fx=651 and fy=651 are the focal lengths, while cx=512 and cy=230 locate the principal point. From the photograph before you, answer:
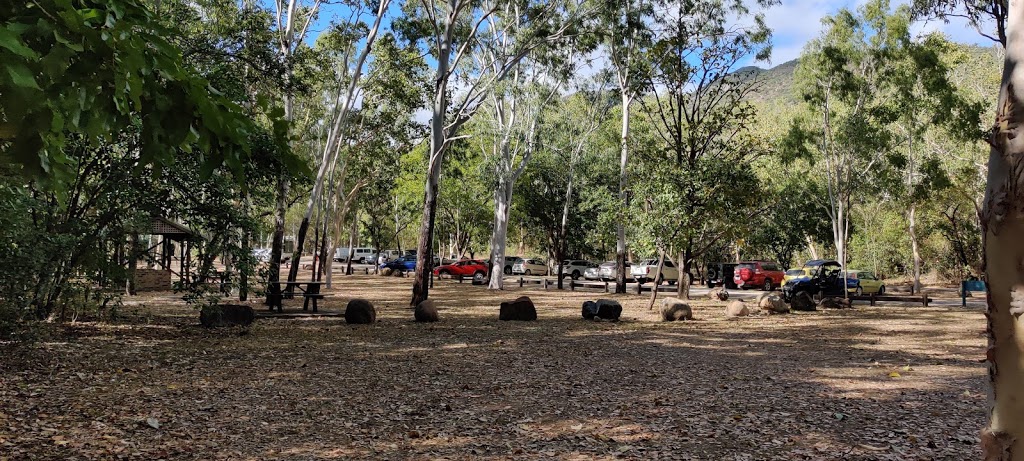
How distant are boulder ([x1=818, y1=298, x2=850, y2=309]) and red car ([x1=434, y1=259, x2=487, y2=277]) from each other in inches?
936

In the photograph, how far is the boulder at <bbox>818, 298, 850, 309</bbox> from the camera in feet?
69.4

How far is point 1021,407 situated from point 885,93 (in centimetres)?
3049

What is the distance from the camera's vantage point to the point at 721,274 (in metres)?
37.6

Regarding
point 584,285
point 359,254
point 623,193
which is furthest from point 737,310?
point 359,254

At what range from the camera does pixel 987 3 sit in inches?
674

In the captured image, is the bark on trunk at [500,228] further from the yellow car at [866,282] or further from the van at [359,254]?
the van at [359,254]

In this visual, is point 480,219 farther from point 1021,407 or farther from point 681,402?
point 1021,407

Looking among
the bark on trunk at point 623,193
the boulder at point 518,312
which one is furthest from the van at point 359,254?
the boulder at point 518,312

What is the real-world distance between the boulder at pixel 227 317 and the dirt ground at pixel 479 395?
32cm

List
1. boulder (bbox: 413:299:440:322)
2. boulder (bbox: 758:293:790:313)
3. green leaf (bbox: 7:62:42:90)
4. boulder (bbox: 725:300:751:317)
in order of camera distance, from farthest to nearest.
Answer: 1. boulder (bbox: 758:293:790:313)
2. boulder (bbox: 725:300:751:317)
3. boulder (bbox: 413:299:440:322)
4. green leaf (bbox: 7:62:42:90)

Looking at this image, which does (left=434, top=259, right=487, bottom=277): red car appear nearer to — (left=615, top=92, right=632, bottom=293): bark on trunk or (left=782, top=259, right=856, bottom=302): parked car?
(left=615, top=92, right=632, bottom=293): bark on trunk

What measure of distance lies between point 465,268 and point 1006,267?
40.2 meters

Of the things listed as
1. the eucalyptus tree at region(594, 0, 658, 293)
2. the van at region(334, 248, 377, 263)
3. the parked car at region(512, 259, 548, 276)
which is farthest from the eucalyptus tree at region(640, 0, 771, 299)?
the van at region(334, 248, 377, 263)

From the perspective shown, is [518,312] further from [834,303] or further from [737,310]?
[834,303]
